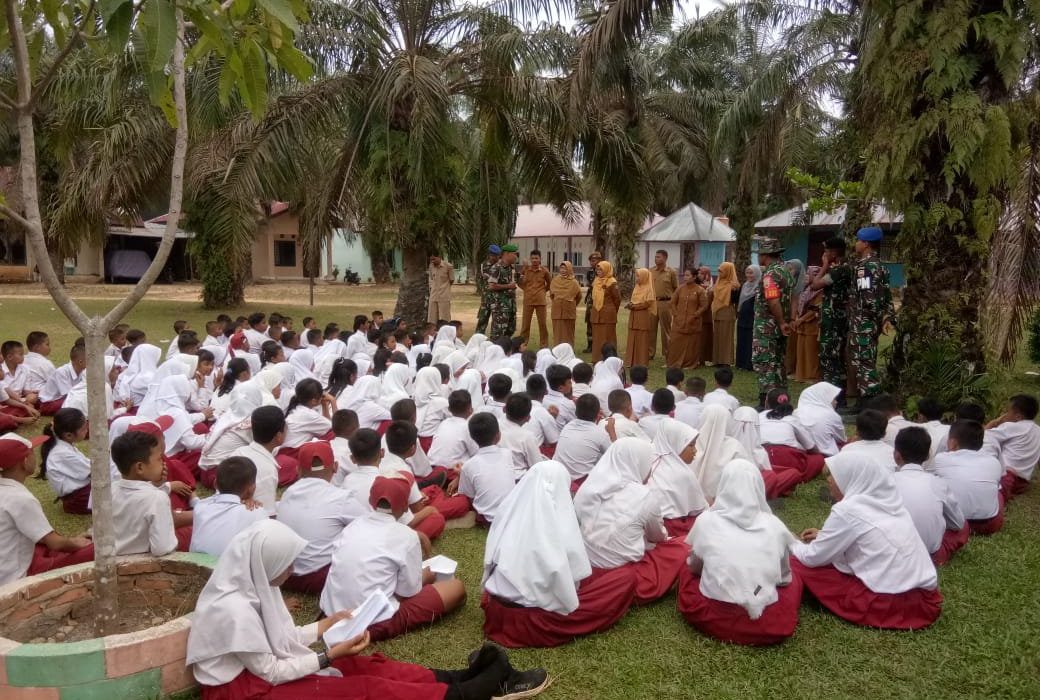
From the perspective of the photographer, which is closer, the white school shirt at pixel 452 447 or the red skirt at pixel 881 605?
the red skirt at pixel 881 605

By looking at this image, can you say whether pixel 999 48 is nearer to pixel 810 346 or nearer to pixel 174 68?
pixel 810 346

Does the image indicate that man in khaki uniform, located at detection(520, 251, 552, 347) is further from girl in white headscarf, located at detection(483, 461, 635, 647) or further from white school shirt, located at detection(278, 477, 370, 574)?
girl in white headscarf, located at detection(483, 461, 635, 647)

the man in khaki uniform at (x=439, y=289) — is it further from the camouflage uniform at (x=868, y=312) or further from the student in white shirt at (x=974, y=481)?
the student in white shirt at (x=974, y=481)

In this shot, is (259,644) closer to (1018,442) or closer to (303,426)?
(303,426)

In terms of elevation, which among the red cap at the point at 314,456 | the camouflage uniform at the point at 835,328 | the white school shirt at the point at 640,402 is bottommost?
the white school shirt at the point at 640,402

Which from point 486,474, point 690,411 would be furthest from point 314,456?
point 690,411

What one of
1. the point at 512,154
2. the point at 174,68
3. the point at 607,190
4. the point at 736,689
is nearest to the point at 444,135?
the point at 512,154

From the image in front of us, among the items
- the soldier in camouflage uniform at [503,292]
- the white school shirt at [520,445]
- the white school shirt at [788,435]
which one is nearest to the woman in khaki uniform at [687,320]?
the soldier in camouflage uniform at [503,292]

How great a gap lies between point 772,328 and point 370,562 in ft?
19.5

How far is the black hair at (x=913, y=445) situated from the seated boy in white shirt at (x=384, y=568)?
275 centimetres

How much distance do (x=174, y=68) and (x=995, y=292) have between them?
7.21 meters

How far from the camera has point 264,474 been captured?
4.77 m

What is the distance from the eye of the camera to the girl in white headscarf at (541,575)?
3.66 meters

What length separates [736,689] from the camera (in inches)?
135
